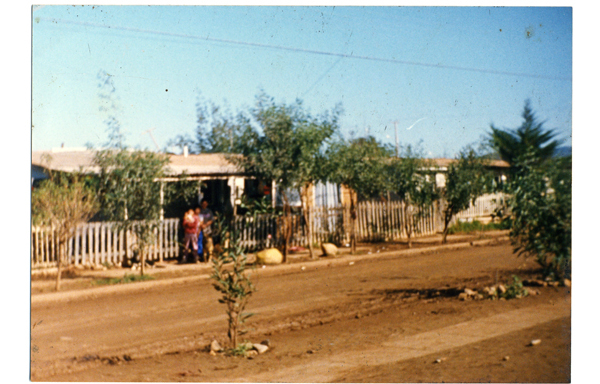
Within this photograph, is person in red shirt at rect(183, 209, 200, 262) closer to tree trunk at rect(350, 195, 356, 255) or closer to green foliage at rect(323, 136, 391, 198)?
green foliage at rect(323, 136, 391, 198)

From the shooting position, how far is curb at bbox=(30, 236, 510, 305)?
10258 mm

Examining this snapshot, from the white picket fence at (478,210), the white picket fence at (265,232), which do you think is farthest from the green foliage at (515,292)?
the white picket fence at (478,210)

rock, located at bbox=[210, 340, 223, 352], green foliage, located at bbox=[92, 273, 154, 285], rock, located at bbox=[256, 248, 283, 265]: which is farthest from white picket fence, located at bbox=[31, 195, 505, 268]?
rock, located at bbox=[210, 340, 223, 352]

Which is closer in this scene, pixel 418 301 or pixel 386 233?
pixel 418 301

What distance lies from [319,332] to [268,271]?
596 cm

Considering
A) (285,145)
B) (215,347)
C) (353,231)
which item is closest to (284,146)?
(285,145)

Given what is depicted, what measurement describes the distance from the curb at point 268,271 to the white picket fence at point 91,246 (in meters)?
1.69

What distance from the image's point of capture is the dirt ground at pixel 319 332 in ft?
18.7

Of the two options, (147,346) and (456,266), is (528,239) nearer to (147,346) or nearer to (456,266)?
(456,266)

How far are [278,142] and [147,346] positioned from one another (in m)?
8.28

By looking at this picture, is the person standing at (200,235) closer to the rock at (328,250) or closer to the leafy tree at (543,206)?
the rock at (328,250)

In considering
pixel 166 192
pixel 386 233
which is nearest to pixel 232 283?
pixel 166 192

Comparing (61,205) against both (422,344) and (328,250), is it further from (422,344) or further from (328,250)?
(422,344)

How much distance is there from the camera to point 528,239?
29.3 feet
